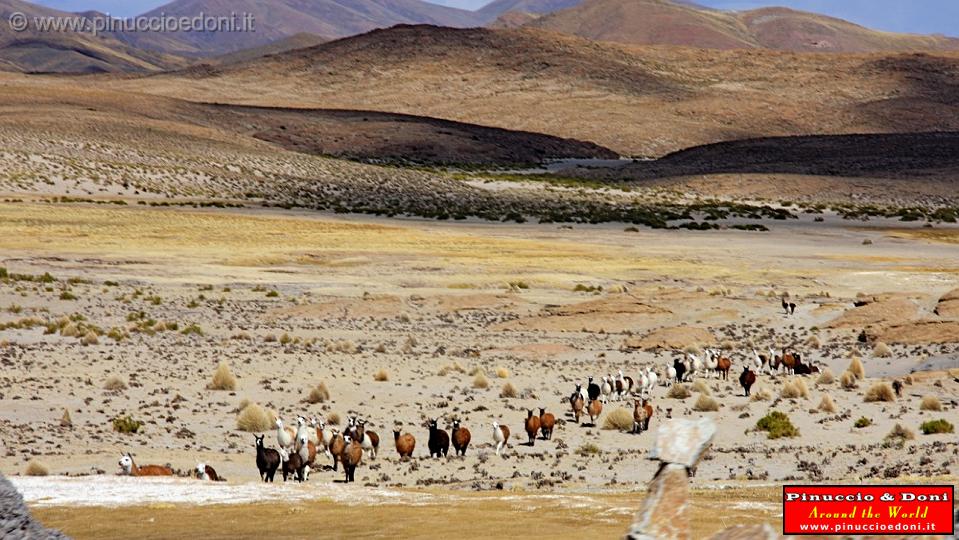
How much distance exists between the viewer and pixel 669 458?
19.2 ft

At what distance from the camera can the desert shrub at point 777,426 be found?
21484mm

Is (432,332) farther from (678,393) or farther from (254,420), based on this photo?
(254,420)

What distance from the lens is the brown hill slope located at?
167000mm

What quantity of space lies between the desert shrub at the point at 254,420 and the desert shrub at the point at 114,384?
13.4ft

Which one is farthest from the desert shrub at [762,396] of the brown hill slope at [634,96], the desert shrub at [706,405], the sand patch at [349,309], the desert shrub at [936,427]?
the brown hill slope at [634,96]

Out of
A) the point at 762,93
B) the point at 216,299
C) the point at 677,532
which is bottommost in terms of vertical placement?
the point at 216,299

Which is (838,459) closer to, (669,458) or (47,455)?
(47,455)

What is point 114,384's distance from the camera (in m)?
25.1

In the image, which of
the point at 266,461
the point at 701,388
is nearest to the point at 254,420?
the point at 266,461

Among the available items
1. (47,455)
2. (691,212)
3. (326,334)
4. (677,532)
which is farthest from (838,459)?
(691,212)

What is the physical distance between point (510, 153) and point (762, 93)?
58941 millimetres

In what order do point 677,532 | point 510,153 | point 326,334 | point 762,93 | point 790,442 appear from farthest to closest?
point 762,93 < point 510,153 < point 326,334 < point 790,442 < point 677,532

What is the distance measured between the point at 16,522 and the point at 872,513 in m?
4.81

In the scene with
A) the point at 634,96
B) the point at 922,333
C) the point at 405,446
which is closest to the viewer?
the point at 405,446
